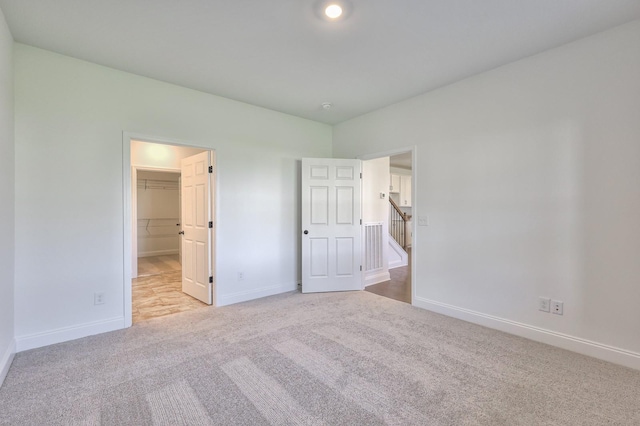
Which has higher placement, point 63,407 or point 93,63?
point 93,63

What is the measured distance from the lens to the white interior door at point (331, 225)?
4359 mm

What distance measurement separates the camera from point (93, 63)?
288 cm

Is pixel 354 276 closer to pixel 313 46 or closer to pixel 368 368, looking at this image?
pixel 368 368

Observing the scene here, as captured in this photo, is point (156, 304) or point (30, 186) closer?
point (30, 186)

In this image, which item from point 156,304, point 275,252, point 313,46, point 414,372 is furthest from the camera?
point 275,252

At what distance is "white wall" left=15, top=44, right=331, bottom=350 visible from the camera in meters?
2.59

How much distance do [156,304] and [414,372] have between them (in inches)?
130

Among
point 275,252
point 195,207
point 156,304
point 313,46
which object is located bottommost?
point 156,304

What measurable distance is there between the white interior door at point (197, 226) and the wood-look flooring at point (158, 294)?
→ 184mm

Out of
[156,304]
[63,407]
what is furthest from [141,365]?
[156,304]

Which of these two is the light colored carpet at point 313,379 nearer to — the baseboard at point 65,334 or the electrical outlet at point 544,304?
the baseboard at point 65,334

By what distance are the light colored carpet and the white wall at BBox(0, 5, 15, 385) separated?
0.24 metres

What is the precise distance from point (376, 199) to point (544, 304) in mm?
2878

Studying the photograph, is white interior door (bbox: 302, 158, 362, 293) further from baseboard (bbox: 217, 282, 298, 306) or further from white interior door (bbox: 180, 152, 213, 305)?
white interior door (bbox: 180, 152, 213, 305)
